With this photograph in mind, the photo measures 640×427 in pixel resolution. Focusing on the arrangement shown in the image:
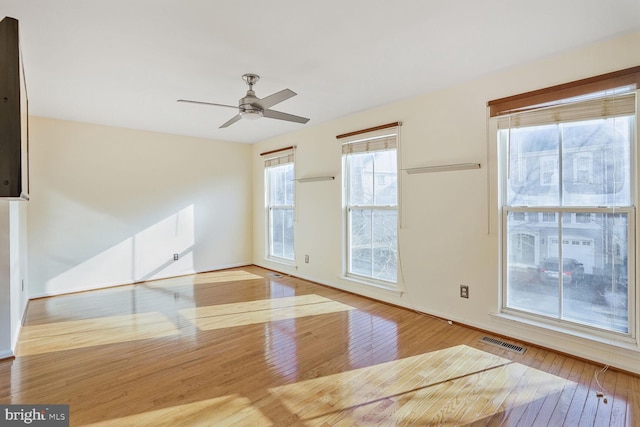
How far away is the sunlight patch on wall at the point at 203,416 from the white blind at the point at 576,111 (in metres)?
3.11

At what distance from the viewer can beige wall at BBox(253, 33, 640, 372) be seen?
2.50 meters

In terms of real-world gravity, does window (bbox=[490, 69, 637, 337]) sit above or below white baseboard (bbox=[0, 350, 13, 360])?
above

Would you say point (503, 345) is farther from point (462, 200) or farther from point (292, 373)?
point (292, 373)

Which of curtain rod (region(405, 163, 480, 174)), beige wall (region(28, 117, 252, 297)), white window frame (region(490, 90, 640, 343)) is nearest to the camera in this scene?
white window frame (region(490, 90, 640, 343))

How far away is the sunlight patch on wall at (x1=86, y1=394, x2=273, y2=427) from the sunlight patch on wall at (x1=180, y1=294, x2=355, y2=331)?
1.28 metres

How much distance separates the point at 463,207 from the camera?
3.22 m

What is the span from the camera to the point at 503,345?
278 centimetres

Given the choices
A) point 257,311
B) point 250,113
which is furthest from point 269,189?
point 250,113

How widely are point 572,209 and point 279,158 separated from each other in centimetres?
431

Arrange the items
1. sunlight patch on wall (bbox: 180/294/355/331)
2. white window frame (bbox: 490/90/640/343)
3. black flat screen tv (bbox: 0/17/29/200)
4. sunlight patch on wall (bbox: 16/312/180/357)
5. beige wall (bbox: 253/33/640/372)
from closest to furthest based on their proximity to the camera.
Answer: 1. black flat screen tv (bbox: 0/17/29/200)
2. white window frame (bbox: 490/90/640/343)
3. beige wall (bbox: 253/33/640/372)
4. sunlight patch on wall (bbox: 16/312/180/357)
5. sunlight patch on wall (bbox: 180/294/355/331)

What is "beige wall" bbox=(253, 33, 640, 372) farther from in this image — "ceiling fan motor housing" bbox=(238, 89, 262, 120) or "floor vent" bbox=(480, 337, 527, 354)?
"ceiling fan motor housing" bbox=(238, 89, 262, 120)

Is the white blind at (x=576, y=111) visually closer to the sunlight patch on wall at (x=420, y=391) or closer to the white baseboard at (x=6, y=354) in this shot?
the sunlight patch on wall at (x=420, y=391)

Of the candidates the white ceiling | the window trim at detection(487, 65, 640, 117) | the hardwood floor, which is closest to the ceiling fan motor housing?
→ the white ceiling

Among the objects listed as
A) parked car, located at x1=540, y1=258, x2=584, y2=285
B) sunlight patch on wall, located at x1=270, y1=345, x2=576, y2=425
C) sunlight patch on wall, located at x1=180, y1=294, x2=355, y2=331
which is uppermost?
parked car, located at x1=540, y1=258, x2=584, y2=285
